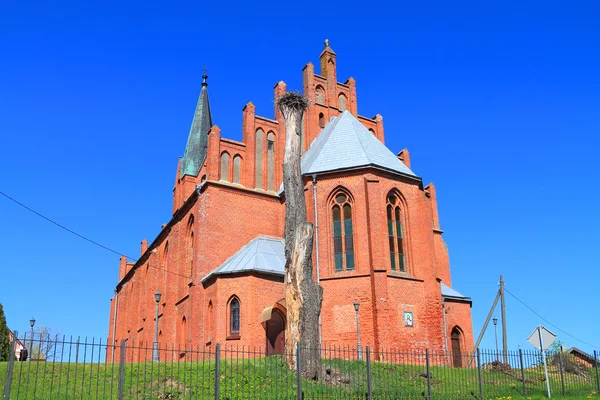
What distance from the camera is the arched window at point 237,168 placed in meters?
28.1

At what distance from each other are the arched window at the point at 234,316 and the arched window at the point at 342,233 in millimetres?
4496

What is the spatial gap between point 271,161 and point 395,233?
8104 millimetres

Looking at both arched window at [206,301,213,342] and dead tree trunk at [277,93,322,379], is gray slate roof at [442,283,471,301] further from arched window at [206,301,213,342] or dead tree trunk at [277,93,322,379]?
dead tree trunk at [277,93,322,379]

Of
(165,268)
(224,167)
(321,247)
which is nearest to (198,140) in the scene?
(165,268)

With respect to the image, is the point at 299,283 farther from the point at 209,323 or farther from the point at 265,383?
the point at 209,323

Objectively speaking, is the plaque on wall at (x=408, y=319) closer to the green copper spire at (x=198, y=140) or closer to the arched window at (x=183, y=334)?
the arched window at (x=183, y=334)

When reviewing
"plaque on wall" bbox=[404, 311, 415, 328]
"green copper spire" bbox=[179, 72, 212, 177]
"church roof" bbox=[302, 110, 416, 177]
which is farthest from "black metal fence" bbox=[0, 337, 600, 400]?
"green copper spire" bbox=[179, 72, 212, 177]

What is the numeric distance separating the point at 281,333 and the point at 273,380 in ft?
30.0

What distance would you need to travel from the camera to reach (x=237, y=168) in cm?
2830

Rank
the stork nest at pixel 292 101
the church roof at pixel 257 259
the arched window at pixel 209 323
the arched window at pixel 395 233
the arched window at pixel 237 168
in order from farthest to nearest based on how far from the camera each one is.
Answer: the arched window at pixel 237 168
the arched window at pixel 395 233
the arched window at pixel 209 323
the church roof at pixel 257 259
the stork nest at pixel 292 101

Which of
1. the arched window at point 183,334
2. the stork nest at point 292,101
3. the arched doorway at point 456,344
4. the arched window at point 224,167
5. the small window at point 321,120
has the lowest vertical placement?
the arched doorway at point 456,344

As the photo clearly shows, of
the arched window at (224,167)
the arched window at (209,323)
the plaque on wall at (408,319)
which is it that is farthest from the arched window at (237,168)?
the plaque on wall at (408,319)

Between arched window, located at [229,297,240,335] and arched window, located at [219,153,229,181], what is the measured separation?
666 centimetres

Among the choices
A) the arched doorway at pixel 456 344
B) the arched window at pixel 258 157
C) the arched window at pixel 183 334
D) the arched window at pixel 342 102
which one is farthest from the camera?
the arched window at pixel 342 102
